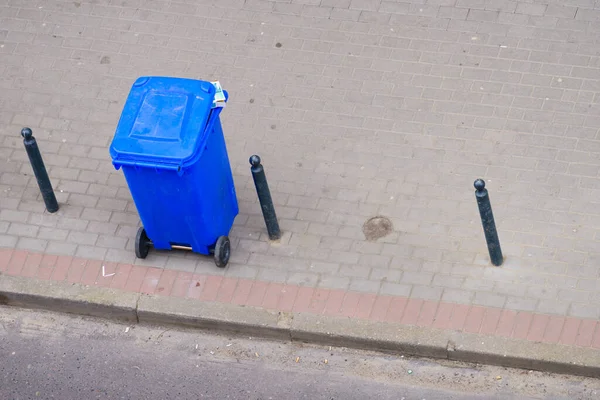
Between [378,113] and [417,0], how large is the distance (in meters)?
1.58

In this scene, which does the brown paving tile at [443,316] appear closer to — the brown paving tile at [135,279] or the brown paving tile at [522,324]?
the brown paving tile at [522,324]

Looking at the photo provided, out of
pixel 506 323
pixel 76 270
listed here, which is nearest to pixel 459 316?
pixel 506 323

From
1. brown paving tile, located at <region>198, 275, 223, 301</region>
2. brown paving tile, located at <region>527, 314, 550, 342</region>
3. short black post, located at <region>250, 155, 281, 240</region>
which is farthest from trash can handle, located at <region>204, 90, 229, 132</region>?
brown paving tile, located at <region>527, 314, 550, 342</region>

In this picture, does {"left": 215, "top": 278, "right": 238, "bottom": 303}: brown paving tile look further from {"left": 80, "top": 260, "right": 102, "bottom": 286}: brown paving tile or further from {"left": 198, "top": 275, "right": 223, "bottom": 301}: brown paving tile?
{"left": 80, "top": 260, "right": 102, "bottom": 286}: brown paving tile

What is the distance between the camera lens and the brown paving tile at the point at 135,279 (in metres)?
9.24

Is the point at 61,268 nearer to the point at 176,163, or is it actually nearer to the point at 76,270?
the point at 76,270

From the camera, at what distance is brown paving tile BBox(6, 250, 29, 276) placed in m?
9.41

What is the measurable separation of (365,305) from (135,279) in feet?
6.07

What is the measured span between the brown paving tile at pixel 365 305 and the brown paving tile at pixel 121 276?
187 cm

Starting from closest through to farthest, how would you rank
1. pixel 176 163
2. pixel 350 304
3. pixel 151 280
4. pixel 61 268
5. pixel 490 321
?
pixel 176 163 → pixel 490 321 → pixel 350 304 → pixel 151 280 → pixel 61 268

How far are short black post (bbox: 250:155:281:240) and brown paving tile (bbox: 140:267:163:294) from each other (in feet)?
3.10

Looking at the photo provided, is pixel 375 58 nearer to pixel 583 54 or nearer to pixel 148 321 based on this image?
pixel 583 54

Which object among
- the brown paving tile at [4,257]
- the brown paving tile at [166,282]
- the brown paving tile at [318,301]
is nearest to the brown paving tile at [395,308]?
the brown paving tile at [318,301]

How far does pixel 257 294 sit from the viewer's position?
909 centimetres
